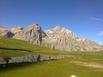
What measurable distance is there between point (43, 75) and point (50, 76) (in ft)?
11.4

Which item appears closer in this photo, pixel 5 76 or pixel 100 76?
pixel 5 76

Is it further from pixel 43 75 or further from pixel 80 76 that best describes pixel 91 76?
pixel 43 75

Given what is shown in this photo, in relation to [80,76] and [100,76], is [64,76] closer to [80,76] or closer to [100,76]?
[80,76]

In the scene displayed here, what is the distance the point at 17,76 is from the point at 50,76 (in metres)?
12.2

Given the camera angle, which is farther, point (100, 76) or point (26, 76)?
point (100, 76)

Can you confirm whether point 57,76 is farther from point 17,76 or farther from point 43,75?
point 17,76

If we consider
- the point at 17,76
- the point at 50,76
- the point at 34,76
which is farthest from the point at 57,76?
the point at 17,76

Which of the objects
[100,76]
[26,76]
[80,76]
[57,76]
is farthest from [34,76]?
[100,76]

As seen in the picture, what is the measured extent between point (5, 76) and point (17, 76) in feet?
14.2

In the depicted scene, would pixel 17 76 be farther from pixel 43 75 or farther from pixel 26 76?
pixel 43 75

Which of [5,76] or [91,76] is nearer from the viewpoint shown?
[5,76]

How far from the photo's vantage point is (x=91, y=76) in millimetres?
81625

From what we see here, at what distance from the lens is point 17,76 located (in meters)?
77.9

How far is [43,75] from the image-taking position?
81.9m
